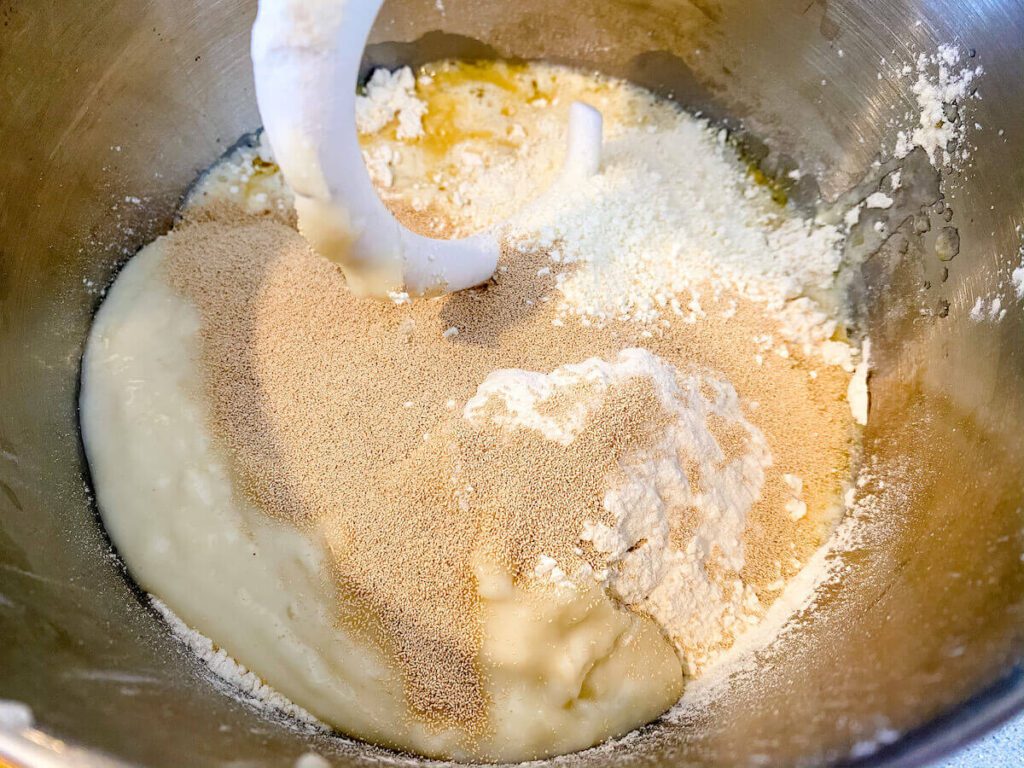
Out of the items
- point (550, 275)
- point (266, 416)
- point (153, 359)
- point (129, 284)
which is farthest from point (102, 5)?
point (550, 275)

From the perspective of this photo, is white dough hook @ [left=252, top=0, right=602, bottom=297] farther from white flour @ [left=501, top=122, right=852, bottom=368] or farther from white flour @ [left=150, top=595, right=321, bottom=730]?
white flour @ [left=150, top=595, right=321, bottom=730]

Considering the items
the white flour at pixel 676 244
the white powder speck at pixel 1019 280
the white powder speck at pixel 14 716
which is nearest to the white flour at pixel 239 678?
the white powder speck at pixel 14 716

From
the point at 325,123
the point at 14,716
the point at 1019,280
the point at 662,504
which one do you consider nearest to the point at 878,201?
the point at 1019,280

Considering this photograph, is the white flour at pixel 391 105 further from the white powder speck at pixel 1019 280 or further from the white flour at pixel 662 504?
the white powder speck at pixel 1019 280

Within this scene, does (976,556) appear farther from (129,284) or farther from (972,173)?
(129,284)

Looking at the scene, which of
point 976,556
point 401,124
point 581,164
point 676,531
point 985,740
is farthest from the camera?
point 401,124

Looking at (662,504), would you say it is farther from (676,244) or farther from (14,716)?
(14,716)
